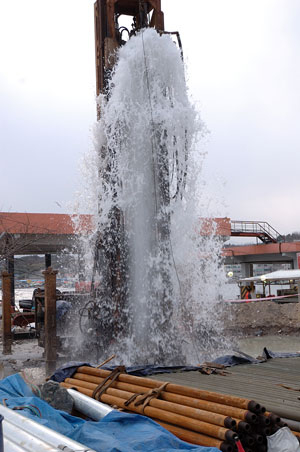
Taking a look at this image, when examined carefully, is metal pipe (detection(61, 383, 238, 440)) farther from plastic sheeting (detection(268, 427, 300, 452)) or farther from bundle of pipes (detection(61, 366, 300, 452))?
plastic sheeting (detection(268, 427, 300, 452))

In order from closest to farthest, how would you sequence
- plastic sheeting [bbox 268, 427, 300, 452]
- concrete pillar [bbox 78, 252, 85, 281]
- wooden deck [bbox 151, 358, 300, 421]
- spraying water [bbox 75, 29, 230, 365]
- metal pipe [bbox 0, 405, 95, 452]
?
metal pipe [bbox 0, 405, 95, 452]
plastic sheeting [bbox 268, 427, 300, 452]
wooden deck [bbox 151, 358, 300, 421]
spraying water [bbox 75, 29, 230, 365]
concrete pillar [bbox 78, 252, 85, 281]

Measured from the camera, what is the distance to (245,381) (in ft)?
16.7

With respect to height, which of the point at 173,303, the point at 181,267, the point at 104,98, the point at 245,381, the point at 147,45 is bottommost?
the point at 245,381

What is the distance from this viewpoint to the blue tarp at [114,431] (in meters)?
3.11

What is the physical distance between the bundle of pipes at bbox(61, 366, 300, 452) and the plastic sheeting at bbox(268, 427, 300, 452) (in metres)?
0.05

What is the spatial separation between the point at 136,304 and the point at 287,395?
15.8ft

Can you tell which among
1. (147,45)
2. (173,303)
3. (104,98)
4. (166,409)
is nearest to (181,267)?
(173,303)

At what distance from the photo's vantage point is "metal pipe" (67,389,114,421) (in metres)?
4.19

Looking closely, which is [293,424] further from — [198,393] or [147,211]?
[147,211]

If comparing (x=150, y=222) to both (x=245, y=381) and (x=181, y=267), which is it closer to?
(x=181, y=267)

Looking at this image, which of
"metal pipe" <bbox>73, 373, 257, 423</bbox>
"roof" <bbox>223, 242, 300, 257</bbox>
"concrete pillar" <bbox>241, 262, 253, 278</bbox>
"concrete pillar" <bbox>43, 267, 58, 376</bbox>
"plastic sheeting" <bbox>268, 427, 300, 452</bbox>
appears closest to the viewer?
"plastic sheeting" <bbox>268, 427, 300, 452</bbox>

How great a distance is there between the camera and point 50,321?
34.2 feet

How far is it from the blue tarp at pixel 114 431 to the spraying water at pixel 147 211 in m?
4.87

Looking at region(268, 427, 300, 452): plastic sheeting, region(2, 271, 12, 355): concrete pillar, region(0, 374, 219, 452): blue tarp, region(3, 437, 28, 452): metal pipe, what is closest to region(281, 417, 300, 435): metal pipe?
region(268, 427, 300, 452): plastic sheeting
